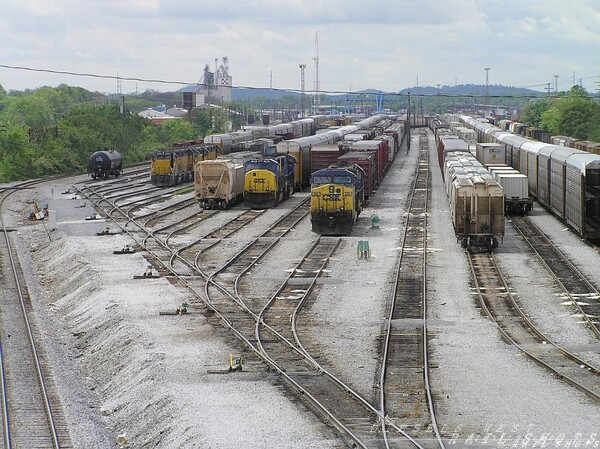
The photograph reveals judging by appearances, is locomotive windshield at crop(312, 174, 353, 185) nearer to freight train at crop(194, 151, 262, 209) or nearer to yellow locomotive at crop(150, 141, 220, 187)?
freight train at crop(194, 151, 262, 209)

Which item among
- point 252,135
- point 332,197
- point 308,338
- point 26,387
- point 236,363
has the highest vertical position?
point 252,135

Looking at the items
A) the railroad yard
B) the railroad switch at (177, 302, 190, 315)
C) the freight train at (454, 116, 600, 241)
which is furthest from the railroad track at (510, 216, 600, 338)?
the railroad switch at (177, 302, 190, 315)

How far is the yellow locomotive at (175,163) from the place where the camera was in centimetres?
6975

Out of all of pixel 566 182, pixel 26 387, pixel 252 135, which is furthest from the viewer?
pixel 252 135

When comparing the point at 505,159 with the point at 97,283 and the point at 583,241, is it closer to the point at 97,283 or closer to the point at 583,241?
the point at 583,241

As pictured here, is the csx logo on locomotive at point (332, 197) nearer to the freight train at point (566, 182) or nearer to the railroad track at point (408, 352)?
the railroad track at point (408, 352)

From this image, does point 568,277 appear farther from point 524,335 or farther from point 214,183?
point 214,183

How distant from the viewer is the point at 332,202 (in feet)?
141

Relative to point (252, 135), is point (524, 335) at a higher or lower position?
lower

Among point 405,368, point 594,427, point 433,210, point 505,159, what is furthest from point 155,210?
point 594,427

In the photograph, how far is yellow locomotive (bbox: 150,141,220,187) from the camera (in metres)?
69.8

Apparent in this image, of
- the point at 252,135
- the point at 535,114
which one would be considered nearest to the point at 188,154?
the point at 252,135

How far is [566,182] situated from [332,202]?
973 cm

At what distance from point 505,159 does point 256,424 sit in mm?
49245
